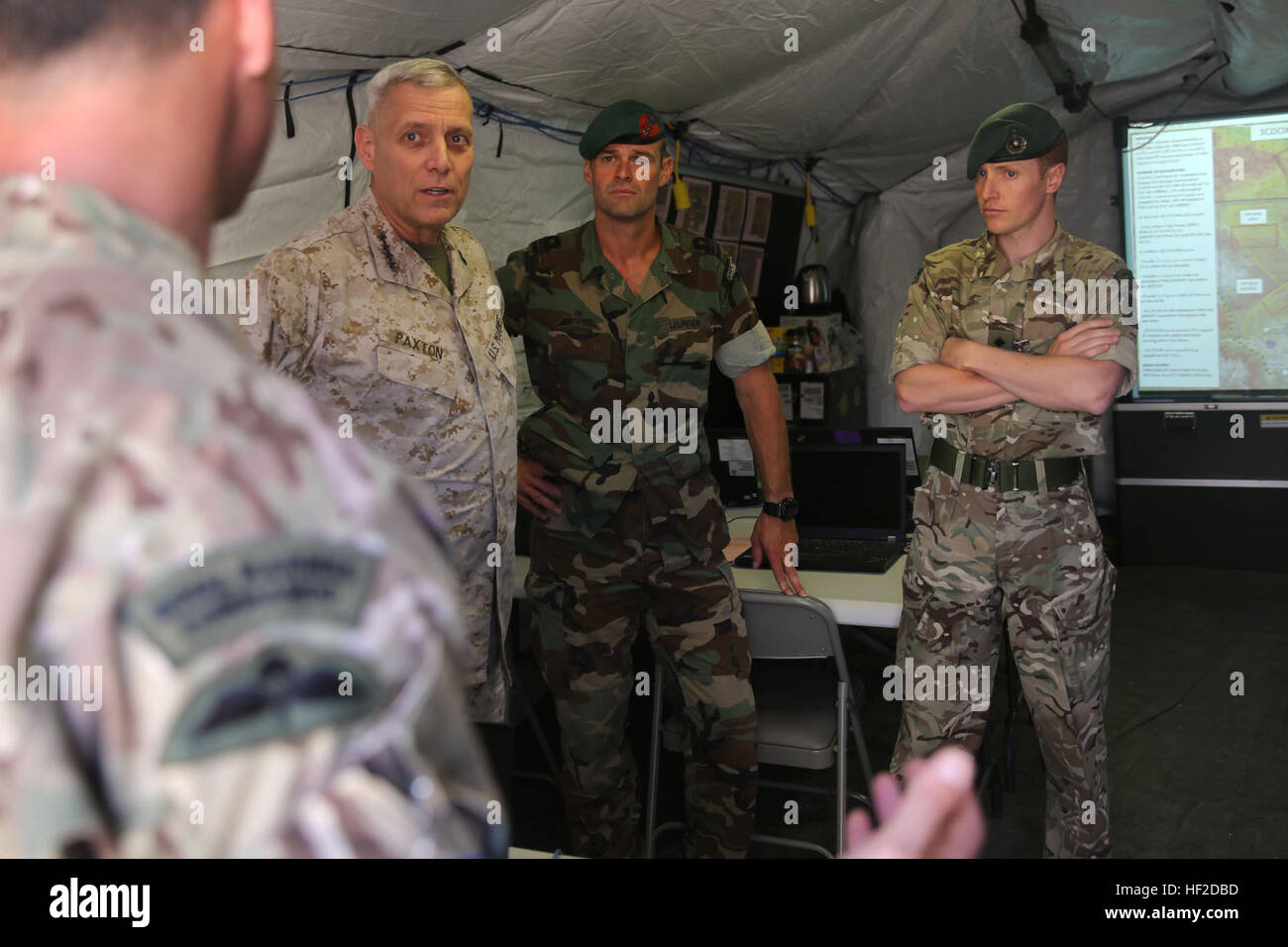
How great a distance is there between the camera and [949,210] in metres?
5.95

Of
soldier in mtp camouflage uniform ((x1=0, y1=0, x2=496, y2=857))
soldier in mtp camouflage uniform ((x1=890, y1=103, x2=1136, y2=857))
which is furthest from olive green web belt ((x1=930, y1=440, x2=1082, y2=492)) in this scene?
soldier in mtp camouflage uniform ((x1=0, y1=0, x2=496, y2=857))

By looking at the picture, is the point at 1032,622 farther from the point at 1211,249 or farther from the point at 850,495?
the point at 1211,249

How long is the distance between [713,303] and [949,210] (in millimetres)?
4056

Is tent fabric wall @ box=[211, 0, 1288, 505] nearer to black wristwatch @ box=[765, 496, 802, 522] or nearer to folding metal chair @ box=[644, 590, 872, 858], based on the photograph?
black wristwatch @ box=[765, 496, 802, 522]

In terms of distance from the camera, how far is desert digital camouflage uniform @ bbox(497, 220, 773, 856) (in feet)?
7.70

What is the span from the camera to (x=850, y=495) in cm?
306

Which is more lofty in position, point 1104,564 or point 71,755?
point 71,755

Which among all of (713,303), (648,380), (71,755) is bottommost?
(71,755)

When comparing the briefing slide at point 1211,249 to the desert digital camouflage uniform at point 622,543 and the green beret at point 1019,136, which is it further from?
the desert digital camouflage uniform at point 622,543

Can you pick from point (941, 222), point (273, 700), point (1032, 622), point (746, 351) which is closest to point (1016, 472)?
point (1032, 622)

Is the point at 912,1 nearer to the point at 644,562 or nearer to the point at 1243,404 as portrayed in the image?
the point at 644,562

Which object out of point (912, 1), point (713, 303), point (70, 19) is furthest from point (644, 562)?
point (912, 1)

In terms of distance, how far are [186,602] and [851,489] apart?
9.28ft

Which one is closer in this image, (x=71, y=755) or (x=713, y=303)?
(x=71, y=755)
